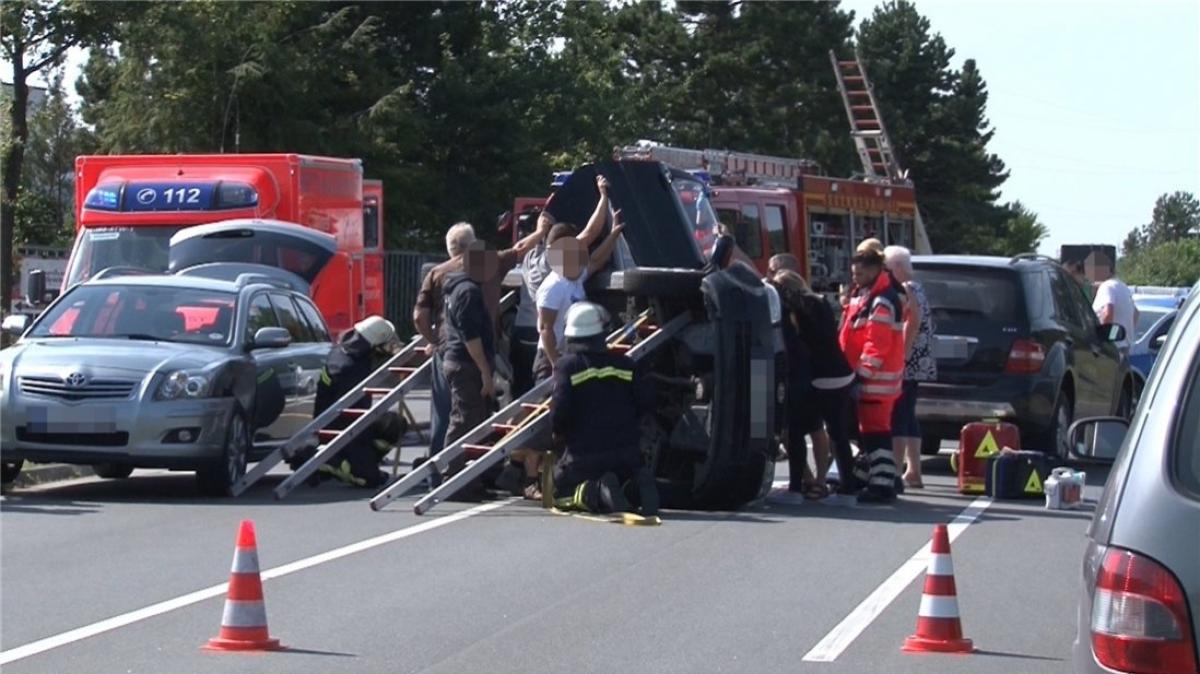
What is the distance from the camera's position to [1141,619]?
180 inches

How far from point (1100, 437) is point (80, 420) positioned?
908 centimetres

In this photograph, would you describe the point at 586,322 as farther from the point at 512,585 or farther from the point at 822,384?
the point at 512,585

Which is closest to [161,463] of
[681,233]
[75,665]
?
[681,233]

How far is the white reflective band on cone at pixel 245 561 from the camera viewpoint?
27.0 feet

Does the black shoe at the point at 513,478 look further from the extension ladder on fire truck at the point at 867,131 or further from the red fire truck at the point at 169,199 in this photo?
the extension ladder on fire truck at the point at 867,131

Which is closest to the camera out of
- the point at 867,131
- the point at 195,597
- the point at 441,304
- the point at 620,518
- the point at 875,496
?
the point at 195,597

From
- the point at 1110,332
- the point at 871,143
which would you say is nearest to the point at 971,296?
the point at 1110,332

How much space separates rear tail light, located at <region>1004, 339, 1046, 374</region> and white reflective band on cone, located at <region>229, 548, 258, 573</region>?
29.5 feet

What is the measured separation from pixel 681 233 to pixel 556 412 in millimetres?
2517

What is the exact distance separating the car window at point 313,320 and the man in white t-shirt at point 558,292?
12.0 feet

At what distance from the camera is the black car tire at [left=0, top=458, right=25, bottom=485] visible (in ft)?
46.0

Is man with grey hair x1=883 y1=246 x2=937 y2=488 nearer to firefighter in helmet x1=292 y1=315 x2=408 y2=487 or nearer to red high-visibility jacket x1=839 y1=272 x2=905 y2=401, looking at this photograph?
red high-visibility jacket x1=839 y1=272 x2=905 y2=401

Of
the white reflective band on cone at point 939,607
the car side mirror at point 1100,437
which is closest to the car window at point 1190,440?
the car side mirror at point 1100,437

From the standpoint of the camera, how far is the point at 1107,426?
19.5 ft
